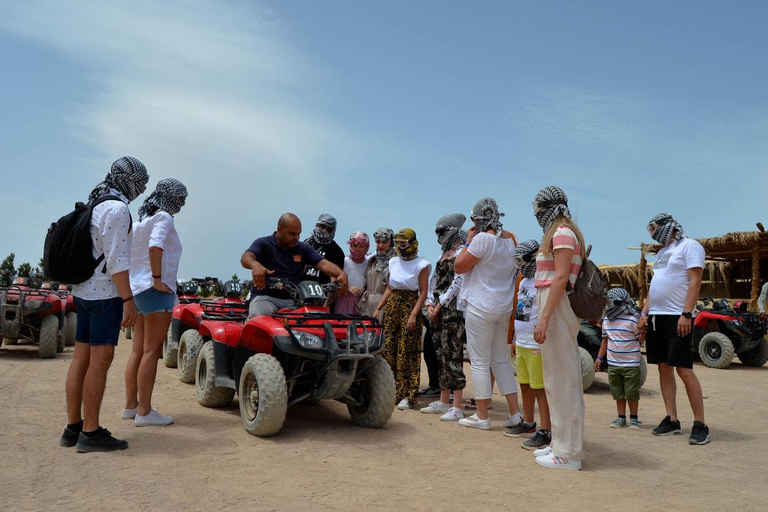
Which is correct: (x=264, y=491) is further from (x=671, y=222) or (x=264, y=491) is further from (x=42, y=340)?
(x=42, y=340)

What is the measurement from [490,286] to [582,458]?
1656 millimetres

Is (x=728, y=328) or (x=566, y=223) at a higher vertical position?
(x=566, y=223)

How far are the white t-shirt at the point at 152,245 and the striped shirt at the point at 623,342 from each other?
170 inches

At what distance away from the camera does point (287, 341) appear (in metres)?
4.93

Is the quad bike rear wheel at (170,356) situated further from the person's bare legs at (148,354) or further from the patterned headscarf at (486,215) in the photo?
the patterned headscarf at (486,215)

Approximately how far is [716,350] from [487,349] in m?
8.58

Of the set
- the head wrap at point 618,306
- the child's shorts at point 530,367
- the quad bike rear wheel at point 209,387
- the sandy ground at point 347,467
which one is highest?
the head wrap at point 618,306

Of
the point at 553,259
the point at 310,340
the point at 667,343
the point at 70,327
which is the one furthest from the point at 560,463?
the point at 70,327

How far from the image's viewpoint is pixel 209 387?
608 cm

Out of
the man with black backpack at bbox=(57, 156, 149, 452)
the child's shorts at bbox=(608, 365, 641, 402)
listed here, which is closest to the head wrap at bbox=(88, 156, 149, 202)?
the man with black backpack at bbox=(57, 156, 149, 452)

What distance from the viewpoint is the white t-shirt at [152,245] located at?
531cm

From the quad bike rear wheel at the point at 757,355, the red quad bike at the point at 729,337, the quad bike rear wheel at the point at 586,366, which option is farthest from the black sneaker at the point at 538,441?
the quad bike rear wheel at the point at 757,355

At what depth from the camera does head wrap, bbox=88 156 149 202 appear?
4746mm

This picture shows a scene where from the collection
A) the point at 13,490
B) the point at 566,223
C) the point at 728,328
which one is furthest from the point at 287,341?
the point at 728,328
